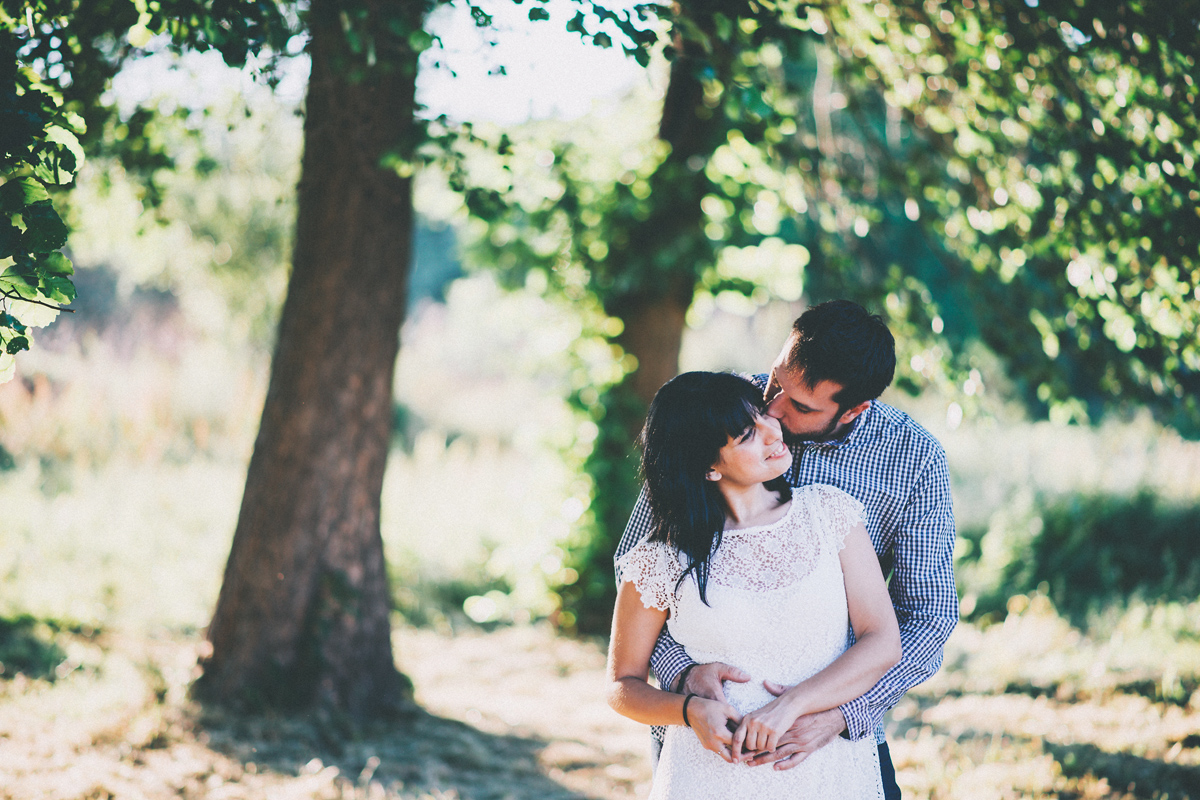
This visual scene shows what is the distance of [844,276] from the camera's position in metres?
4.64

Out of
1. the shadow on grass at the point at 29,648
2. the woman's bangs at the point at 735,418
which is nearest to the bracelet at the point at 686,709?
the woman's bangs at the point at 735,418

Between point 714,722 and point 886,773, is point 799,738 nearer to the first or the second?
point 714,722

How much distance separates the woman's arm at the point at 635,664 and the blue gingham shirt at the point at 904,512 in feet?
0.40

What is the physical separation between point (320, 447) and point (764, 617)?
2.63 metres

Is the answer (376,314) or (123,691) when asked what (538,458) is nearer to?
(376,314)

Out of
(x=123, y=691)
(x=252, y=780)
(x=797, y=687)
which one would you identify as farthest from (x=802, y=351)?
(x=123, y=691)

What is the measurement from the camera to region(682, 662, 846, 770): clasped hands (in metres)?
1.83

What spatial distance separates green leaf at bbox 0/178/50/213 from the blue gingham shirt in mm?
1547

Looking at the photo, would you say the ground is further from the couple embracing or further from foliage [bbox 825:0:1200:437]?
the couple embracing

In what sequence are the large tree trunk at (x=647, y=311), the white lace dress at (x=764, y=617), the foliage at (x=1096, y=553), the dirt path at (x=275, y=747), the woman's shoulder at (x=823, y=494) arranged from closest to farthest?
the white lace dress at (x=764, y=617) < the woman's shoulder at (x=823, y=494) < the dirt path at (x=275, y=747) < the large tree trunk at (x=647, y=311) < the foliage at (x=1096, y=553)

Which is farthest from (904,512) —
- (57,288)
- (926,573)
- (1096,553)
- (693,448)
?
(1096,553)

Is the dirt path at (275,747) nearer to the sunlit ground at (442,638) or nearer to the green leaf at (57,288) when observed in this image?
the sunlit ground at (442,638)

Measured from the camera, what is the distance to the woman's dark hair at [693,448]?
194cm

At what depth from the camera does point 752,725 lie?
6.02 ft
